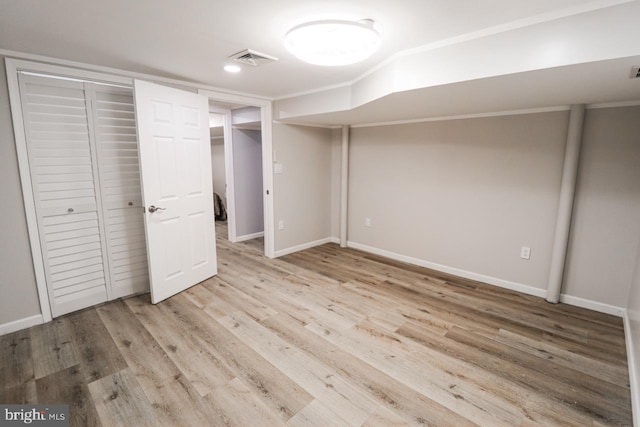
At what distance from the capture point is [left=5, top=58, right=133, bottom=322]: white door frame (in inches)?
87.8

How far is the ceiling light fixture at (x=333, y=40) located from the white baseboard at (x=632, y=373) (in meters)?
2.42

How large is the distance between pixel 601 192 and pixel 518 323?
4.42 feet

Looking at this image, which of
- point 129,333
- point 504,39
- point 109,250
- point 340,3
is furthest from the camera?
point 109,250

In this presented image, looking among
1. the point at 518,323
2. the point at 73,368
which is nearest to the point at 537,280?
the point at 518,323

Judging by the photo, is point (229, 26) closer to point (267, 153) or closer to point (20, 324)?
point (267, 153)

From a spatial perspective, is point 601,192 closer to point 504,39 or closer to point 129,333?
point 504,39

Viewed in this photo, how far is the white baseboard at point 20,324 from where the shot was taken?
234 cm

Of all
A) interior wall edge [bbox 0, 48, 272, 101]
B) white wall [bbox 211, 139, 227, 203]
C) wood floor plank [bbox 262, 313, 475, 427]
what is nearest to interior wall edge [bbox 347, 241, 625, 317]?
wood floor plank [bbox 262, 313, 475, 427]

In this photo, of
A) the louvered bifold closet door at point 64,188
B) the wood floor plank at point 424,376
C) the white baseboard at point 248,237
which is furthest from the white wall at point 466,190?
the louvered bifold closet door at point 64,188

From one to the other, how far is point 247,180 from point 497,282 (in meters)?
3.82

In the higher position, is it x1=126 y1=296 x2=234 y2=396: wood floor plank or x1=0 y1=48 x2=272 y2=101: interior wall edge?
x1=0 y1=48 x2=272 y2=101: interior wall edge

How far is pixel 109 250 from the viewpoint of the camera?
2.85 meters

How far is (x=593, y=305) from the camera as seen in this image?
276 centimetres

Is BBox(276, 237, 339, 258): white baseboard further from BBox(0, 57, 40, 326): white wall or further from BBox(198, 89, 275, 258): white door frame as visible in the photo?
BBox(0, 57, 40, 326): white wall
